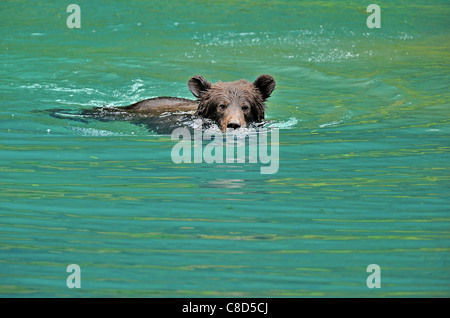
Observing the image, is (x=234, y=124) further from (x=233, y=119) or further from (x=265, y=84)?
(x=265, y=84)

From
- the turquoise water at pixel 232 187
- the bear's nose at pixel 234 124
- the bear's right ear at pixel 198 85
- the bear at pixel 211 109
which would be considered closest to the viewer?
the turquoise water at pixel 232 187

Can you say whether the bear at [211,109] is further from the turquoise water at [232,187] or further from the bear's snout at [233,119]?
the turquoise water at [232,187]

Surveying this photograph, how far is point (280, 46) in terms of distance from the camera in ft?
69.6

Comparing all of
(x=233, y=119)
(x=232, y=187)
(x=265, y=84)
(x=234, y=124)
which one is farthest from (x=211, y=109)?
Result: (x=232, y=187)

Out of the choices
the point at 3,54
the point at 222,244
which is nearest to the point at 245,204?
the point at 222,244

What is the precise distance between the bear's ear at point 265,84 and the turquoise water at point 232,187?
56 cm

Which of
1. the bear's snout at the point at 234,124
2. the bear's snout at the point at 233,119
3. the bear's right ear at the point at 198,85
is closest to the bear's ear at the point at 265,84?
the bear's right ear at the point at 198,85

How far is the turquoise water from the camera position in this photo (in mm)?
5652

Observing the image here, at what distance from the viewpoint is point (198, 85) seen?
12578 millimetres

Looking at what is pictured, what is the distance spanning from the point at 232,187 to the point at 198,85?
4.77 metres

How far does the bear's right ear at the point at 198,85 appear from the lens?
1248 cm

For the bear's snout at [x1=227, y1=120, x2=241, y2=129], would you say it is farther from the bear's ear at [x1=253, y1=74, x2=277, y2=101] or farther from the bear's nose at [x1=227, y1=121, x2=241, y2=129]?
the bear's ear at [x1=253, y1=74, x2=277, y2=101]

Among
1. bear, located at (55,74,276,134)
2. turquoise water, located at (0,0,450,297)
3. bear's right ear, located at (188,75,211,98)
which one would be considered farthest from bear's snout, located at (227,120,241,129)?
bear's right ear, located at (188,75,211,98)

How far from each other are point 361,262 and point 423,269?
45 centimetres
